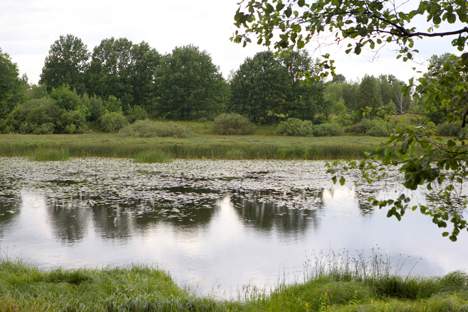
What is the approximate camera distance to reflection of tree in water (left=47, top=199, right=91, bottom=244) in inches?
292

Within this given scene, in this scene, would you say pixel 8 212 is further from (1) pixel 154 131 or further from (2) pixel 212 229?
(1) pixel 154 131

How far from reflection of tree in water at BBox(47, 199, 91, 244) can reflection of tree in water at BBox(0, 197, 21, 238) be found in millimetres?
693

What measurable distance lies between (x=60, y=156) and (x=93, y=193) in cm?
926

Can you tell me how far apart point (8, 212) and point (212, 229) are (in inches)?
186

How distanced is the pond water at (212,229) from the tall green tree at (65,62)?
41.8 metres

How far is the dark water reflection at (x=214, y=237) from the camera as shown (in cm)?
596

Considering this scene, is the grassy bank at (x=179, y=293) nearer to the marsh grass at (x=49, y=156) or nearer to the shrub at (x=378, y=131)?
the marsh grass at (x=49, y=156)

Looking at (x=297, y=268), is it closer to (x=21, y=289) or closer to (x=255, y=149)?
(x=21, y=289)

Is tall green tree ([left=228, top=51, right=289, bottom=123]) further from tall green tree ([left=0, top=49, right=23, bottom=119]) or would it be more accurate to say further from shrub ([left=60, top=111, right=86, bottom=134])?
tall green tree ([left=0, top=49, right=23, bottom=119])

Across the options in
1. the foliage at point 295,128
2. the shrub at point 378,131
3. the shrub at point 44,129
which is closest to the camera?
the shrub at point 44,129

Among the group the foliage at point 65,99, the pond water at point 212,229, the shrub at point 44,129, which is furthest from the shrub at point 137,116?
the pond water at point 212,229

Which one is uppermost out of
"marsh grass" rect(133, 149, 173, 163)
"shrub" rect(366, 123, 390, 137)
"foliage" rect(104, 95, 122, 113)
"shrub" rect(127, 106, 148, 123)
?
"foliage" rect(104, 95, 122, 113)

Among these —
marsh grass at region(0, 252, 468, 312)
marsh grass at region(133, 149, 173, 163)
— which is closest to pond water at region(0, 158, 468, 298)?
marsh grass at region(0, 252, 468, 312)

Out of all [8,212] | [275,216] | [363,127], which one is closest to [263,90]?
[363,127]
